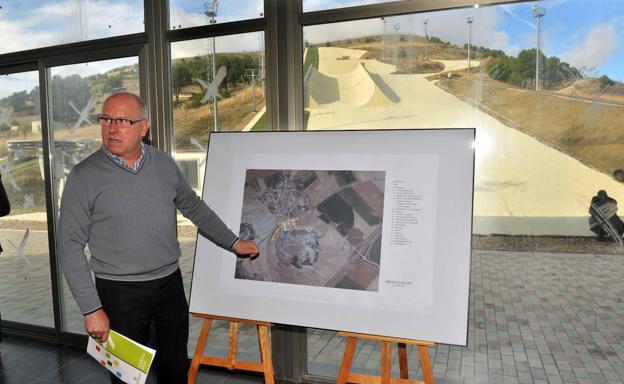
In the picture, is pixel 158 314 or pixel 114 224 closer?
pixel 114 224

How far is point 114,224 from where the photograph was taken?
6.27 ft

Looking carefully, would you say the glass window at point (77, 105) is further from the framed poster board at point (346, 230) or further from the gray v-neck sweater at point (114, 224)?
the gray v-neck sweater at point (114, 224)

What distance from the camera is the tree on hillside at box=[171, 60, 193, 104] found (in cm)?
303

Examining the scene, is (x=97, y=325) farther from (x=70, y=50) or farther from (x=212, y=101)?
(x=70, y=50)

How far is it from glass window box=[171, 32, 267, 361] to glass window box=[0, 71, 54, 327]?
1.26 metres

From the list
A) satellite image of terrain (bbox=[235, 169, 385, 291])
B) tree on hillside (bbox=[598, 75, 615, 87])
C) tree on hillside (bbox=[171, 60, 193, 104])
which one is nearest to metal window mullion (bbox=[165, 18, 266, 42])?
tree on hillside (bbox=[171, 60, 193, 104])

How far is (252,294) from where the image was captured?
222 cm

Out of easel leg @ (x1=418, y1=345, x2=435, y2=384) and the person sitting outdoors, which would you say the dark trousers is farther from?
the person sitting outdoors

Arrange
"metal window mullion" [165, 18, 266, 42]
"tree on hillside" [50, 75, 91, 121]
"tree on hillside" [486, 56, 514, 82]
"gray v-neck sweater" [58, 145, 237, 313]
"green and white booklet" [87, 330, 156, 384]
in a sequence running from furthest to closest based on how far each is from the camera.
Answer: "tree on hillside" [50, 75, 91, 121]
"metal window mullion" [165, 18, 266, 42]
"tree on hillside" [486, 56, 514, 82]
"gray v-neck sweater" [58, 145, 237, 313]
"green and white booklet" [87, 330, 156, 384]

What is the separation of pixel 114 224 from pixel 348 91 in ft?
4.54

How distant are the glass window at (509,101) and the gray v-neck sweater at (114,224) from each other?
1.11m

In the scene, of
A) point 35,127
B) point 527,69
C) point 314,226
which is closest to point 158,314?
point 314,226

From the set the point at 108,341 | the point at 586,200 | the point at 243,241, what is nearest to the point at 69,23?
the point at 243,241

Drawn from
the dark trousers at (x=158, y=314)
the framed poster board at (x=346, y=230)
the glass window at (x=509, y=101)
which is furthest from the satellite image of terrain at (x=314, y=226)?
the glass window at (x=509, y=101)
